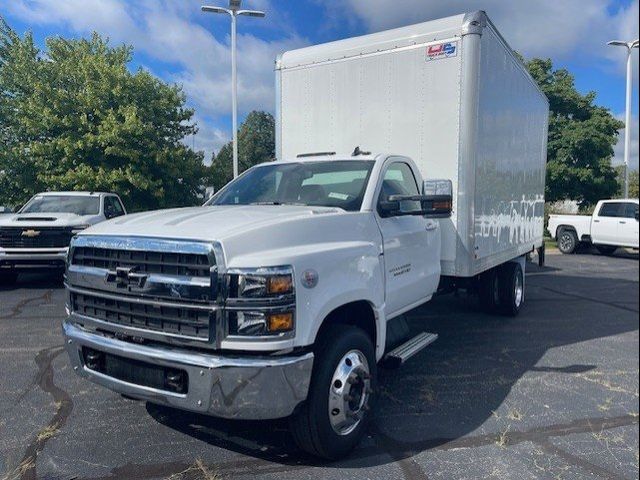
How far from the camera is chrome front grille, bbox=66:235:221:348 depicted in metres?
2.88

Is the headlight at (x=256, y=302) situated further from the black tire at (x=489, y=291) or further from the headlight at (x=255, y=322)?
the black tire at (x=489, y=291)

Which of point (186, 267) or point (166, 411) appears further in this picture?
point (166, 411)

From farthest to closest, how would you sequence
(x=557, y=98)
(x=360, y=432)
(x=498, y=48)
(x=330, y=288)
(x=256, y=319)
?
(x=557, y=98) < (x=498, y=48) < (x=360, y=432) < (x=330, y=288) < (x=256, y=319)

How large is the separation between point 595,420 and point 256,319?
2865 millimetres

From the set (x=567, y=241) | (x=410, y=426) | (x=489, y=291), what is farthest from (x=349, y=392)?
(x=567, y=241)

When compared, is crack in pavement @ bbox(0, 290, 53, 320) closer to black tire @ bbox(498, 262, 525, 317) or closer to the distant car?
the distant car

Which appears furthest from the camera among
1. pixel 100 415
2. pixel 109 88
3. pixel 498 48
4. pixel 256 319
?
pixel 109 88

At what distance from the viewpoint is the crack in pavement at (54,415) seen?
324 cm

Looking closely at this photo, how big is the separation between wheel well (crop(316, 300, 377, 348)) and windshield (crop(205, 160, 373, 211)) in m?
0.76

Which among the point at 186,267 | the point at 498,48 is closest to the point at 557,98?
the point at 498,48

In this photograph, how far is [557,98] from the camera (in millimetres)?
9016

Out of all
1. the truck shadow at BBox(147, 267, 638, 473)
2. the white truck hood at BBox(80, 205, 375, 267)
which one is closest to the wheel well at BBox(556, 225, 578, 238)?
the truck shadow at BBox(147, 267, 638, 473)

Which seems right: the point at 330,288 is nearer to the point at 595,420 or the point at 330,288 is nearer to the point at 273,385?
the point at 273,385

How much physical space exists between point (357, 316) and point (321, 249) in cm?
76
